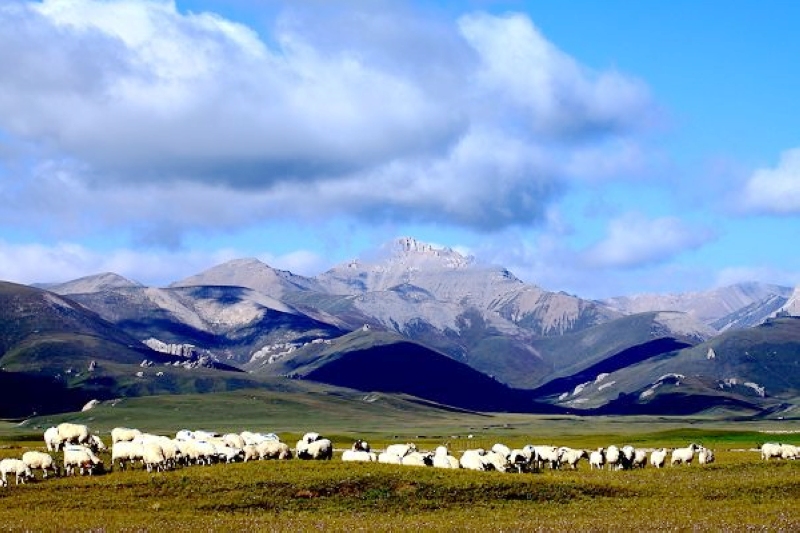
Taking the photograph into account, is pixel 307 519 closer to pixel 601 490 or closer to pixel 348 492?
pixel 348 492

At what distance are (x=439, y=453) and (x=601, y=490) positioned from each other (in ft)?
51.0

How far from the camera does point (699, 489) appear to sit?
55750mm

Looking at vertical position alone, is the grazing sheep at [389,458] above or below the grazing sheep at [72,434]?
below

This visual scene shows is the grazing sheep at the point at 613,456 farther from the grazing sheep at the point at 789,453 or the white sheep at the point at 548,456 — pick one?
the grazing sheep at the point at 789,453

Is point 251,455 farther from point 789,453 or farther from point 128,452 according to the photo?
point 789,453

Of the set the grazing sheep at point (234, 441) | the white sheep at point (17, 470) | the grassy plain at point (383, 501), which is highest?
the grazing sheep at point (234, 441)

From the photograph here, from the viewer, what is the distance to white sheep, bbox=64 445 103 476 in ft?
188

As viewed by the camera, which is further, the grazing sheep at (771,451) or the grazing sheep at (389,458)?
the grazing sheep at (771,451)

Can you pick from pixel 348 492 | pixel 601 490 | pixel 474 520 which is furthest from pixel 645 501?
pixel 348 492

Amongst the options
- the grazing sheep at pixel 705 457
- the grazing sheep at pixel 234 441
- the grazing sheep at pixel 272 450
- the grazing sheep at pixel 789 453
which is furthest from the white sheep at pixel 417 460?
the grazing sheep at pixel 789 453

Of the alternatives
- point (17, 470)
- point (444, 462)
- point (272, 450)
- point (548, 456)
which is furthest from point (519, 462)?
point (17, 470)

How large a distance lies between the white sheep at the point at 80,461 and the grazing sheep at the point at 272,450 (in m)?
10.9

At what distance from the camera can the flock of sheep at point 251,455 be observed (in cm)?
5794

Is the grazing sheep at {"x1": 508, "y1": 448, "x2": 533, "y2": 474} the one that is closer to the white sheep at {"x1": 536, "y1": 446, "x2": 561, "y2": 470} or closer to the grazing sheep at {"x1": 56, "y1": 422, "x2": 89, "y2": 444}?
the white sheep at {"x1": 536, "y1": 446, "x2": 561, "y2": 470}
